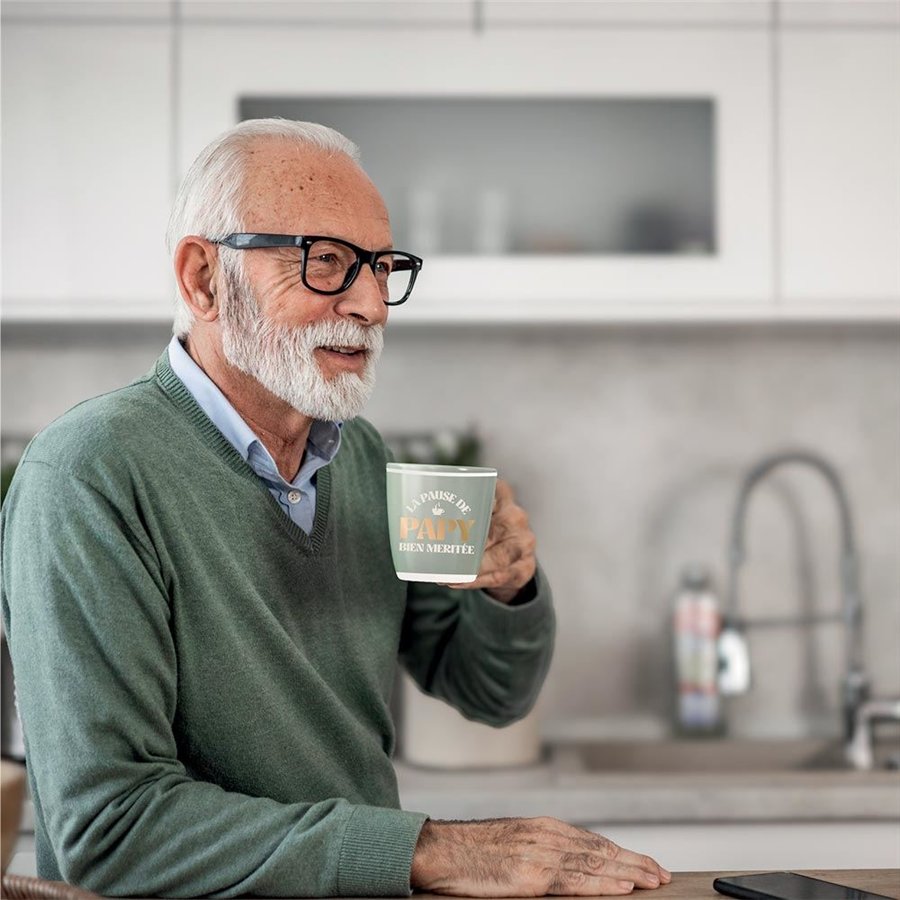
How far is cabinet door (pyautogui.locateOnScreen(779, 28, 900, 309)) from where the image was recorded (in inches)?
82.7

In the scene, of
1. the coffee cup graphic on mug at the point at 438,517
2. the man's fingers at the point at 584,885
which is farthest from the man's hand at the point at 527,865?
the coffee cup graphic on mug at the point at 438,517

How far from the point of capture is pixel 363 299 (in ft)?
3.62

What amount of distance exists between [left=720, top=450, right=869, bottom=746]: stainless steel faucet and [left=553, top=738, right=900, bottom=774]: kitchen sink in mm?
79

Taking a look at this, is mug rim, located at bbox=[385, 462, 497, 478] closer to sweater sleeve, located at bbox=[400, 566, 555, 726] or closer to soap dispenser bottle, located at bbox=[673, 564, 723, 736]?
sweater sleeve, located at bbox=[400, 566, 555, 726]

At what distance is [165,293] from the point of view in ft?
6.73

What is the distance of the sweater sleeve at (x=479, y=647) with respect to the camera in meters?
1.26

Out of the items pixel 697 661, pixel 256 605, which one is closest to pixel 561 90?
pixel 697 661

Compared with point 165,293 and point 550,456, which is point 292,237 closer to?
point 165,293

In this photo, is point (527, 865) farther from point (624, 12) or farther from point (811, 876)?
point (624, 12)

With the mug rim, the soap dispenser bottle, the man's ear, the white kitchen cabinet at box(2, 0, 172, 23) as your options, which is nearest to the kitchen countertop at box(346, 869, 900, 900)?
the mug rim

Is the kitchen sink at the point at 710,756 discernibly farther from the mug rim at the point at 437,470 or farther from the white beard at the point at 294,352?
the mug rim at the point at 437,470

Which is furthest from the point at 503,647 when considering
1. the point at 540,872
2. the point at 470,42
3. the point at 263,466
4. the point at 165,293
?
the point at 470,42

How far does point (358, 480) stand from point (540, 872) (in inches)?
21.9

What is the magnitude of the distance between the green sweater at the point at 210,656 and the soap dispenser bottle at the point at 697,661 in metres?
1.02
